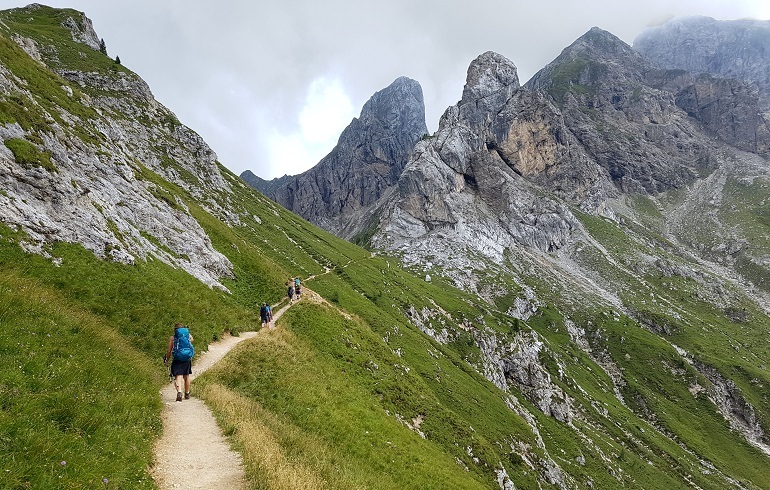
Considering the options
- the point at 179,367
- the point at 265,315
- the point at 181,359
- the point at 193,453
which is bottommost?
the point at 193,453

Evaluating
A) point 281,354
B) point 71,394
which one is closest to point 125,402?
point 71,394

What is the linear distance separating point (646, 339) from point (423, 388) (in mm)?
125800

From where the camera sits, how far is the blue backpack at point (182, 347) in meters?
17.5

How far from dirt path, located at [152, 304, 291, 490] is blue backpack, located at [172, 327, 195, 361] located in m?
1.91

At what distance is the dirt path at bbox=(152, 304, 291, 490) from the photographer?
1105cm

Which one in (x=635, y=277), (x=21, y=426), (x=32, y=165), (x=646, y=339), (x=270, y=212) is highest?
(x=270, y=212)

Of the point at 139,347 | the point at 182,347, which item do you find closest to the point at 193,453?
the point at 182,347

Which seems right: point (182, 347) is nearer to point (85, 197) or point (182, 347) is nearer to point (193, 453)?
point (193, 453)

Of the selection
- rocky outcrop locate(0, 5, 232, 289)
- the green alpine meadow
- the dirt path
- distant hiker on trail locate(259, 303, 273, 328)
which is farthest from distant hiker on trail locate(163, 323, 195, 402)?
distant hiker on trail locate(259, 303, 273, 328)

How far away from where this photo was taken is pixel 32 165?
2714 cm

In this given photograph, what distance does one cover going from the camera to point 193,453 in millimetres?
12680

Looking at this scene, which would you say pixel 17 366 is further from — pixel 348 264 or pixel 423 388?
pixel 348 264

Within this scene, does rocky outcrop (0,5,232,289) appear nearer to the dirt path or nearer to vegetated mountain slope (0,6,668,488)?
vegetated mountain slope (0,6,668,488)

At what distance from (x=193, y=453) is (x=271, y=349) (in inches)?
545
